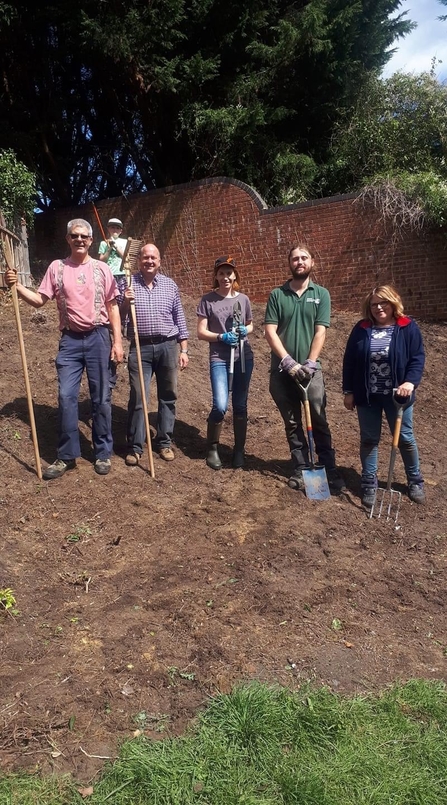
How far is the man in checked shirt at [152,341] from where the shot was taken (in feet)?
17.8

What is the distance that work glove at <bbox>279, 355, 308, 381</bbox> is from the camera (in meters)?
4.91

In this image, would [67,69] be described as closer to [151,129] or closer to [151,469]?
[151,129]

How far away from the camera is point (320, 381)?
5.19m

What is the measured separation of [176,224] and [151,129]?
3.47 m

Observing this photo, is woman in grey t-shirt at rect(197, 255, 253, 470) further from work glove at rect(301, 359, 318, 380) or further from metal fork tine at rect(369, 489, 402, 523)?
metal fork tine at rect(369, 489, 402, 523)

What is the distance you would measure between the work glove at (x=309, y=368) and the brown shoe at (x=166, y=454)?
149cm

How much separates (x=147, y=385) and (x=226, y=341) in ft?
2.80

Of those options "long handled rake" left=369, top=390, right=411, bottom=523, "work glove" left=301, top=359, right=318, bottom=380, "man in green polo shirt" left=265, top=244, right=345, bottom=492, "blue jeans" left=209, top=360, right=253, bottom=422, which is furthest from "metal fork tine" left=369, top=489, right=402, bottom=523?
"blue jeans" left=209, top=360, right=253, bottom=422

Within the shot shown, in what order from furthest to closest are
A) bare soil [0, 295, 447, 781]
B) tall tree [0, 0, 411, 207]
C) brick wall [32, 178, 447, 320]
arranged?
1. tall tree [0, 0, 411, 207]
2. brick wall [32, 178, 447, 320]
3. bare soil [0, 295, 447, 781]

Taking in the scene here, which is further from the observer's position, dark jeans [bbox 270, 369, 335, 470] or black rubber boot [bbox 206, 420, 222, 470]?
black rubber boot [bbox 206, 420, 222, 470]

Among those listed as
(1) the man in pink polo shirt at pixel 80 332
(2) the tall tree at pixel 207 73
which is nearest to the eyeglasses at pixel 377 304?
(1) the man in pink polo shirt at pixel 80 332

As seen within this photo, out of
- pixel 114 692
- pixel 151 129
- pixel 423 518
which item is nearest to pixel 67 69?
pixel 151 129

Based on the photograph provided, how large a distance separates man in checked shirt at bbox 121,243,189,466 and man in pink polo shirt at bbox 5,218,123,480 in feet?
0.96

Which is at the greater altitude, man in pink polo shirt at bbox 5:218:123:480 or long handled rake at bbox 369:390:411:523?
man in pink polo shirt at bbox 5:218:123:480
